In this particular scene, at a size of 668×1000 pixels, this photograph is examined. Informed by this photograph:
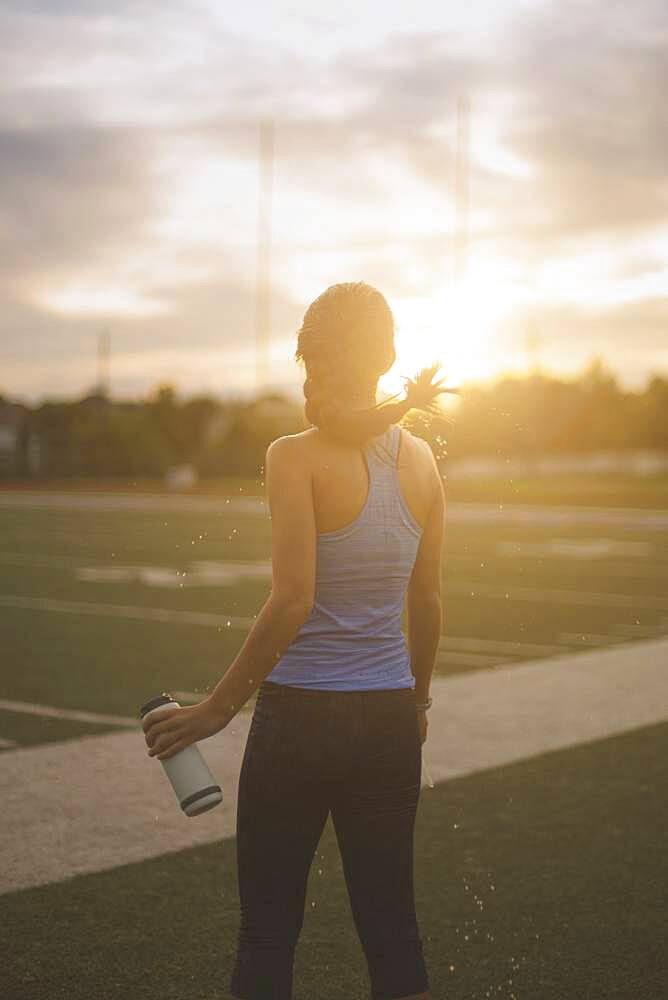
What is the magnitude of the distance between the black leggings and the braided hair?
0.55 m

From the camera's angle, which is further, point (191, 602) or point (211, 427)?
point (211, 427)

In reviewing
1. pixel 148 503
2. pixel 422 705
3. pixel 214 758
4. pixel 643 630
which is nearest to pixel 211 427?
pixel 148 503

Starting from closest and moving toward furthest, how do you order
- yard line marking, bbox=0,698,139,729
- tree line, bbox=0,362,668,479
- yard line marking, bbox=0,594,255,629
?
yard line marking, bbox=0,698,139,729 < yard line marking, bbox=0,594,255,629 < tree line, bbox=0,362,668,479

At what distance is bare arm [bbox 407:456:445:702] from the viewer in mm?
2982

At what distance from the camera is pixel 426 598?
3.04 meters

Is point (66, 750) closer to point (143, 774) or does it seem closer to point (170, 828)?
point (143, 774)

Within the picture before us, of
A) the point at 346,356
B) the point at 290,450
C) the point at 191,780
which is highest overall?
the point at 346,356

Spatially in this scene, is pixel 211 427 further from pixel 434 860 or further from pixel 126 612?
pixel 434 860

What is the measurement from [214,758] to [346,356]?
180 inches

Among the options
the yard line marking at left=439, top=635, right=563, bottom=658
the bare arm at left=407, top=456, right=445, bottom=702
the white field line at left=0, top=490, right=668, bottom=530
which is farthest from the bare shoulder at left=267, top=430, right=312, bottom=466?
the white field line at left=0, top=490, right=668, bottom=530

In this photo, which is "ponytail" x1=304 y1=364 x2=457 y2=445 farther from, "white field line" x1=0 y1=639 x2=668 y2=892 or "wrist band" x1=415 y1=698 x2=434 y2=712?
"white field line" x1=0 y1=639 x2=668 y2=892

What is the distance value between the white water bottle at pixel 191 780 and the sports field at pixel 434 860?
159cm

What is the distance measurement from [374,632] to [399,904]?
0.58m

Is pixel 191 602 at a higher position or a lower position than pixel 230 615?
higher
